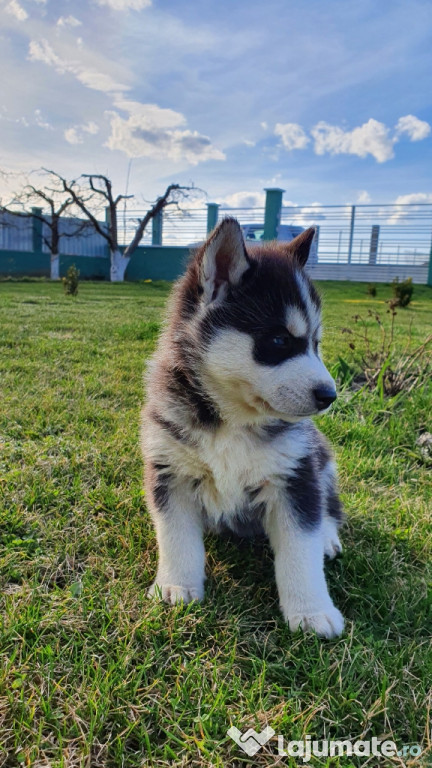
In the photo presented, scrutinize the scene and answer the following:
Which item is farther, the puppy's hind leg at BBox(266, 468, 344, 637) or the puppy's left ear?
the puppy's left ear


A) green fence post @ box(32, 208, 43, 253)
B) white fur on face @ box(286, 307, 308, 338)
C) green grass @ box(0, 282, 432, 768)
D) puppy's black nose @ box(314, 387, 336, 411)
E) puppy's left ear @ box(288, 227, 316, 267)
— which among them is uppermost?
green fence post @ box(32, 208, 43, 253)

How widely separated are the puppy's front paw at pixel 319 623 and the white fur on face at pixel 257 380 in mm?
720

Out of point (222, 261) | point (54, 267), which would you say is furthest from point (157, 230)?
point (222, 261)

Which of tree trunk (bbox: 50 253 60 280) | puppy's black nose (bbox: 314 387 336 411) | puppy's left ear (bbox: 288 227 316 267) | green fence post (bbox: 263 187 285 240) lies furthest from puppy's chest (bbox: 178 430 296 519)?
tree trunk (bbox: 50 253 60 280)

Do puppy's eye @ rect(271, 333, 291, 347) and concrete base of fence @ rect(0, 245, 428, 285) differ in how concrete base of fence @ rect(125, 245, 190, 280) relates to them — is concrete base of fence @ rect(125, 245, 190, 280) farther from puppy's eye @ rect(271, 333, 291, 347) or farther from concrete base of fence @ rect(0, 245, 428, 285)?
puppy's eye @ rect(271, 333, 291, 347)

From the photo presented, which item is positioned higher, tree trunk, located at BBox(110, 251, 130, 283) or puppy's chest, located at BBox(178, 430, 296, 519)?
tree trunk, located at BBox(110, 251, 130, 283)

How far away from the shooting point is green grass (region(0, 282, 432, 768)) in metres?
1.37

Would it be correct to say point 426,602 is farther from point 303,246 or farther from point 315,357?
point 303,246

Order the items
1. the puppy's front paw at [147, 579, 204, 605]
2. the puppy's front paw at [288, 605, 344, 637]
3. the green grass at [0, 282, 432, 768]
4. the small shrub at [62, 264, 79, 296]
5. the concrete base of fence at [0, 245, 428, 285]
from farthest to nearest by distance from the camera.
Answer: the concrete base of fence at [0, 245, 428, 285], the small shrub at [62, 264, 79, 296], the puppy's front paw at [147, 579, 204, 605], the puppy's front paw at [288, 605, 344, 637], the green grass at [0, 282, 432, 768]

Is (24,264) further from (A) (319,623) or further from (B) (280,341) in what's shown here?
(A) (319,623)

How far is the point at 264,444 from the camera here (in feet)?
6.36

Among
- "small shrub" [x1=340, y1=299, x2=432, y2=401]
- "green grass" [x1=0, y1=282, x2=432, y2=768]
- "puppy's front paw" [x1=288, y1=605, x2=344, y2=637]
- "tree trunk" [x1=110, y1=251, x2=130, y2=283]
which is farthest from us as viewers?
"tree trunk" [x1=110, y1=251, x2=130, y2=283]

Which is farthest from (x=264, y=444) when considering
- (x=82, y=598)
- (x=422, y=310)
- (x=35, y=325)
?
(x=422, y=310)

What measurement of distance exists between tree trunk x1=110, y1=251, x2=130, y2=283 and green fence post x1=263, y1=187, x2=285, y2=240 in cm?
726
